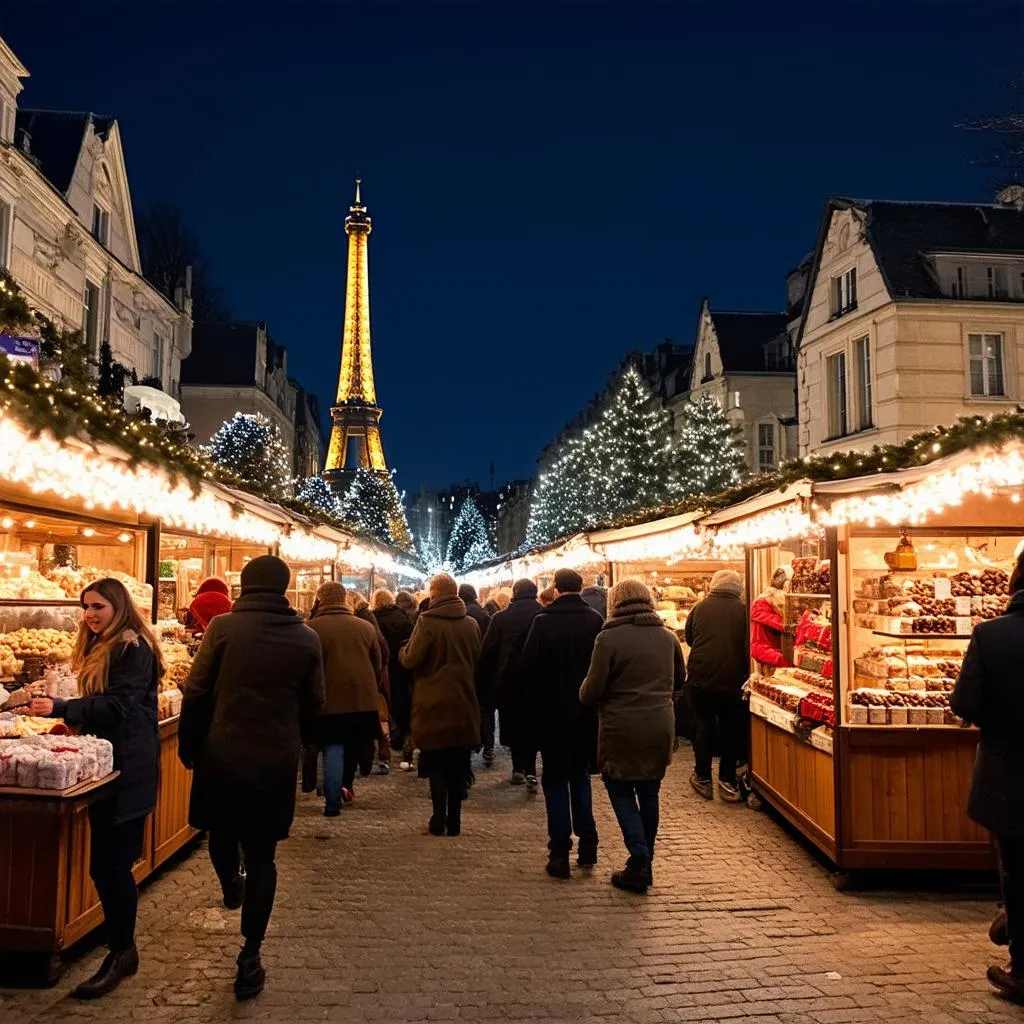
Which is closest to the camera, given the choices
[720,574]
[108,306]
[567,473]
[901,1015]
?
[901,1015]

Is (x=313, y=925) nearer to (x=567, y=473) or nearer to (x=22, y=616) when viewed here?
(x=22, y=616)

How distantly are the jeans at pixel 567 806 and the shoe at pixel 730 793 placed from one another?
8.29 feet

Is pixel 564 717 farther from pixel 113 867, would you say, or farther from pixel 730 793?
pixel 113 867

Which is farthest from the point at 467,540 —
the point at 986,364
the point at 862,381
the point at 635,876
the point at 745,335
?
the point at 635,876

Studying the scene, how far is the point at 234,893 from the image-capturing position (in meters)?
5.35

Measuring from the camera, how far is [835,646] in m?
6.76

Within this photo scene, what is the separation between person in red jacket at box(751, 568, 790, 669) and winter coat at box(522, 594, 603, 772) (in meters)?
2.57

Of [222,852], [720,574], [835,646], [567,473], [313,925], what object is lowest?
[313,925]

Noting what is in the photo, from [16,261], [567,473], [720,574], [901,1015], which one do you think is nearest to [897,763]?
[901,1015]

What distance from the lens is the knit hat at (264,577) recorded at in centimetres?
466

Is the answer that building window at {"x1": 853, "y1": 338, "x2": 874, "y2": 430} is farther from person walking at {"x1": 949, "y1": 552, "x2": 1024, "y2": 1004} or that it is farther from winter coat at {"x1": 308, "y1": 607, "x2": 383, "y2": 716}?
person walking at {"x1": 949, "y1": 552, "x2": 1024, "y2": 1004}

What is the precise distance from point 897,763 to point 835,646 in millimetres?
889

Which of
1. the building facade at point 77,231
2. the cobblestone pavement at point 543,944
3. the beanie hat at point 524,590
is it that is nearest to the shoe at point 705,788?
the cobblestone pavement at point 543,944

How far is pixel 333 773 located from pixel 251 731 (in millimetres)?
3730
